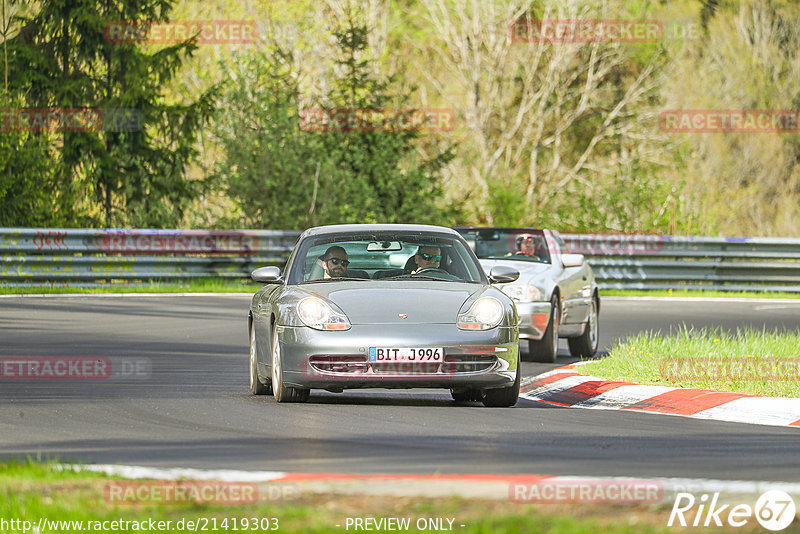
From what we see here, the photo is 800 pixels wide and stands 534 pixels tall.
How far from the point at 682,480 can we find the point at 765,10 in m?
53.0

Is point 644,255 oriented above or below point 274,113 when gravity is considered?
below

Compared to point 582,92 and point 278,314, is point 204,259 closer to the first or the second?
point 278,314

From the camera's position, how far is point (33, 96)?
36.5 m

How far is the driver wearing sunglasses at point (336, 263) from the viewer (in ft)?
41.4

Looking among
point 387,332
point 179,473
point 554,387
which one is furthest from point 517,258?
point 179,473

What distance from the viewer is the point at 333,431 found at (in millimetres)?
9922

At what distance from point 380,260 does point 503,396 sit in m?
1.78

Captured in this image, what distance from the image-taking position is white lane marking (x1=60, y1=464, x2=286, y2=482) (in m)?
7.38

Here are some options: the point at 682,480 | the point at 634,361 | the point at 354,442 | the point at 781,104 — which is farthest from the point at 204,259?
the point at 781,104

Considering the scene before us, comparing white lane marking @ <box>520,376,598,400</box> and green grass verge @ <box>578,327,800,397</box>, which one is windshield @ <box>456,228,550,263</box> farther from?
white lane marking @ <box>520,376,598,400</box>
